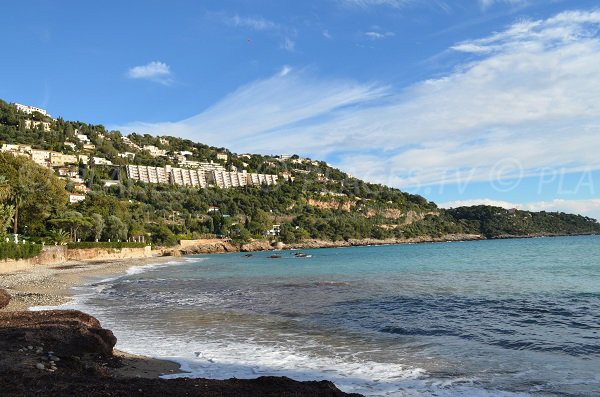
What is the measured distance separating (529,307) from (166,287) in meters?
21.7

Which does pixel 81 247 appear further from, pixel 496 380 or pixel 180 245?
pixel 496 380

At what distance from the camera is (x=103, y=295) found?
82.6 ft

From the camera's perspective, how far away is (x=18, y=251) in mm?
42656

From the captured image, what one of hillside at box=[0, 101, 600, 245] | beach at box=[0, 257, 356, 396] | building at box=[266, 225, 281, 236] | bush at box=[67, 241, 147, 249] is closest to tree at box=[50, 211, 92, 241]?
hillside at box=[0, 101, 600, 245]

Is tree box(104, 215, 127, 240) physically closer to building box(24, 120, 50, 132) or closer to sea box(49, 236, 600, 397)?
sea box(49, 236, 600, 397)

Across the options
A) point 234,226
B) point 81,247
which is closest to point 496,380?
point 81,247

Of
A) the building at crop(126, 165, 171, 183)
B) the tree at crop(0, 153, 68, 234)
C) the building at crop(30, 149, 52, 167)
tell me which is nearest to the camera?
the tree at crop(0, 153, 68, 234)

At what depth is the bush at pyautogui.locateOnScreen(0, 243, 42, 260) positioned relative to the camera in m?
39.4

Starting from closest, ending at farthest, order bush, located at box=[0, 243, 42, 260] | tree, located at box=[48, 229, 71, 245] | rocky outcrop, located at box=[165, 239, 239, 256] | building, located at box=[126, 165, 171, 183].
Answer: bush, located at box=[0, 243, 42, 260], tree, located at box=[48, 229, 71, 245], rocky outcrop, located at box=[165, 239, 239, 256], building, located at box=[126, 165, 171, 183]

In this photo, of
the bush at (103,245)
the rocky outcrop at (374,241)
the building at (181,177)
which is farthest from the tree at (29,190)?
the building at (181,177)

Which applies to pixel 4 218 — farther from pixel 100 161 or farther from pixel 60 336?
pixel 100 161

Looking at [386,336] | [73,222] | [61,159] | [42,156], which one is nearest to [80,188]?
[42,156]

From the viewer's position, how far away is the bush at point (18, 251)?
39.4m

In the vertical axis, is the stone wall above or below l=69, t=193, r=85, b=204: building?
below
